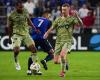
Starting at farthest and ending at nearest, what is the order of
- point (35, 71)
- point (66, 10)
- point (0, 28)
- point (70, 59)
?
point (0, 28)
point (70, 59)
point (35, 71)
point (66, 10)

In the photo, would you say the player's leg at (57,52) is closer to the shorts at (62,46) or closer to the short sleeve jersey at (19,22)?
the shorts at (62,46)

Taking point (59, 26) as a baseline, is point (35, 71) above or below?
below

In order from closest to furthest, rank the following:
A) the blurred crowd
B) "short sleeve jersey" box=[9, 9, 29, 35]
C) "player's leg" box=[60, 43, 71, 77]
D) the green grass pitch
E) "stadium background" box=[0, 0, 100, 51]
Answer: "player's leg" box=[60, 43, 71, 77] < the green grass pitch < "short sleeve jersey" box=[9, 9, 29, 35] < "stadium background" box=[0, 0, 100, 51] < the blurred crowd

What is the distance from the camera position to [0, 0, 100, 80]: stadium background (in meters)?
18.7

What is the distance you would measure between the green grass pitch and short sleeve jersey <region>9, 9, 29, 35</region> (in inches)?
60.2

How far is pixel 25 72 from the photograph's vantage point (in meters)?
19.8

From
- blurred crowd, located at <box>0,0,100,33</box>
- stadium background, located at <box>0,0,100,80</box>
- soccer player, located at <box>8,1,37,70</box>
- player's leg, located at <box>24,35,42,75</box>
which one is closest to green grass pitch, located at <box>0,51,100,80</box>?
stadium background, located at <box>0,0,100,80</box>

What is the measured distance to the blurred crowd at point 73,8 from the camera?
104ft

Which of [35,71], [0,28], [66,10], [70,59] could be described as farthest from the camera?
[0,28]

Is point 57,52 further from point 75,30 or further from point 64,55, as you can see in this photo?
point 75,30

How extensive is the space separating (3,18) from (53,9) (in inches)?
120

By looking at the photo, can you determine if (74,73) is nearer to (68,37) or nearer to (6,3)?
(68,37)

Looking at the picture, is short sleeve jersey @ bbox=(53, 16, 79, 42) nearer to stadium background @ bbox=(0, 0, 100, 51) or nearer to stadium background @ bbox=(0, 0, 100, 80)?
stadium background @ bbox=(0, 0, 100, 80)

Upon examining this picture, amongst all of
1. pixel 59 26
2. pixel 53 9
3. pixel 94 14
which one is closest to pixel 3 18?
pixel 53 9
